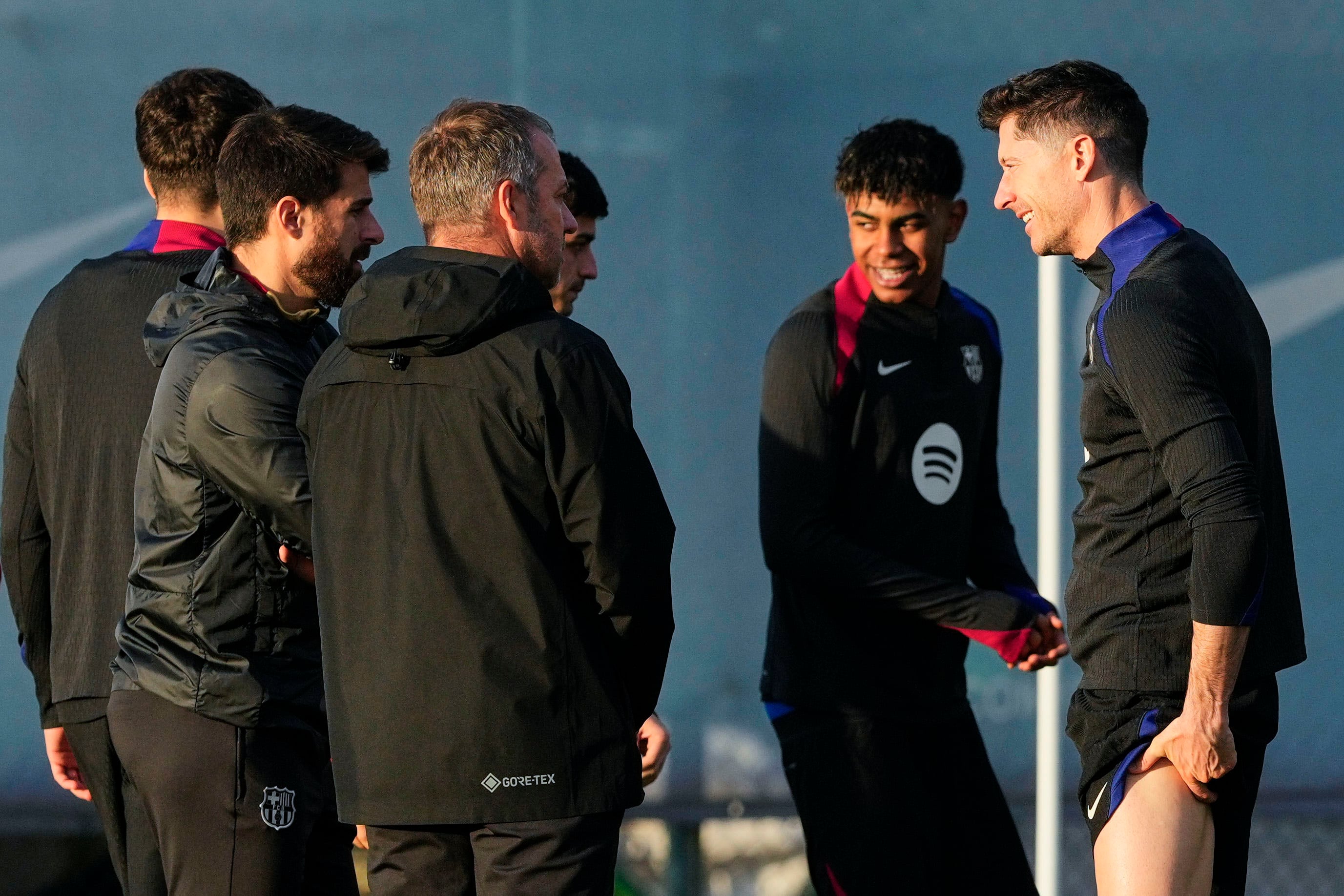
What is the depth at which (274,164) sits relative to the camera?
2.41 metres

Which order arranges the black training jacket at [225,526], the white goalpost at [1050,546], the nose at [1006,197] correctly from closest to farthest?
the black training jacket at [225,526] → the nose at [1006,197] → the white goalpost at [1050,546]

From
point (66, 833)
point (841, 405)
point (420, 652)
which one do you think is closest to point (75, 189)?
point (66, 833)

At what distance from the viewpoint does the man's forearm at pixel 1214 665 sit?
2.10 m

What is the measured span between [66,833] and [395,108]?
2.16 metres

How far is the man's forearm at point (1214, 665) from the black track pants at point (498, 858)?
78 cm

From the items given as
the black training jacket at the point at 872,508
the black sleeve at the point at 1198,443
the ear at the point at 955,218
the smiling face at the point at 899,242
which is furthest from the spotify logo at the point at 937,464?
the black sleeve at the point at 1198,443

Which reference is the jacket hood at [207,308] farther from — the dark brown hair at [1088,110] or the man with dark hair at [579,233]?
the dark brown hair at [1088,110]

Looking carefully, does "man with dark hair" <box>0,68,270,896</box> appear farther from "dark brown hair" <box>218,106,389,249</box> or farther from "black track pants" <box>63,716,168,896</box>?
"dark brown hair" <box>218,106,389,249</box>

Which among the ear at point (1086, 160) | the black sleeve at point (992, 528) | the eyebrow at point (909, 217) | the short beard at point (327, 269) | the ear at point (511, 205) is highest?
the eyebrow at point (909, 217)

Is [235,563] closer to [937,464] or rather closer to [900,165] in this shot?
[937,464]

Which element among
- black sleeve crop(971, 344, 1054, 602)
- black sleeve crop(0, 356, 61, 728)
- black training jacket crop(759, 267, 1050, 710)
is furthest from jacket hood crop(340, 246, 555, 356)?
black sleeve crop(971, 344, 1054, 602)

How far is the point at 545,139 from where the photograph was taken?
220 centimetres

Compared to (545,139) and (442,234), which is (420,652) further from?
(545,139)

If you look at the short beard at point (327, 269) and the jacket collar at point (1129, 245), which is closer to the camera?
the jacket collar at point (1129, 245)
